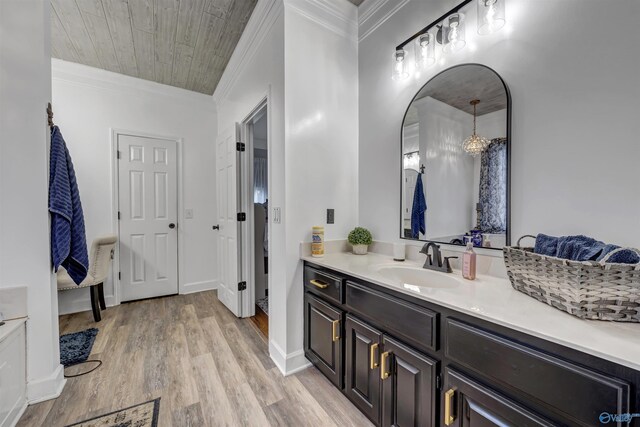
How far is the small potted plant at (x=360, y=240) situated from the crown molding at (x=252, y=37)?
1.68 m

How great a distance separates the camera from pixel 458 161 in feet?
4.99

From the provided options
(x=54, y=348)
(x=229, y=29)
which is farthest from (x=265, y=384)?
(x=229, y=29)

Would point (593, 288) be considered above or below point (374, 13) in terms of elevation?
below

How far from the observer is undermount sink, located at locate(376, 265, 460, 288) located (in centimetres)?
134

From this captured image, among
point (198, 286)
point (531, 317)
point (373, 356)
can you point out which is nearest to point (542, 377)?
point (531, 317)

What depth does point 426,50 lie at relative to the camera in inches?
64.5

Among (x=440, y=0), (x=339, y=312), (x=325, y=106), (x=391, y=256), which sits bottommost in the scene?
(x=339, y=312)

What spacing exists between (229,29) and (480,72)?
2107mm

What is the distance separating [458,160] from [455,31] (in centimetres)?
71

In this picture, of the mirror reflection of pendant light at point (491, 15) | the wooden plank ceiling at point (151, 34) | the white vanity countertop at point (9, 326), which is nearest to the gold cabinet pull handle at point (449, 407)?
the mirror reflection of pendant light at point (491, 15)

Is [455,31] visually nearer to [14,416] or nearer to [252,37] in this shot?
[252,37]

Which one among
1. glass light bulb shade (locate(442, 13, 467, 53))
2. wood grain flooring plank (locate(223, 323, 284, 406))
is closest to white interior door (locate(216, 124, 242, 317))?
wood grain flooring plank (locate(223, 323, 284, 406))

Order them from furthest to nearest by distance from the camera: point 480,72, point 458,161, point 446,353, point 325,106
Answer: point 325,106
point 458,161
point 480,72
point 446,353

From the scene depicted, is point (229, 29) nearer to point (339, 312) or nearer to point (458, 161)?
point (458, 161)
